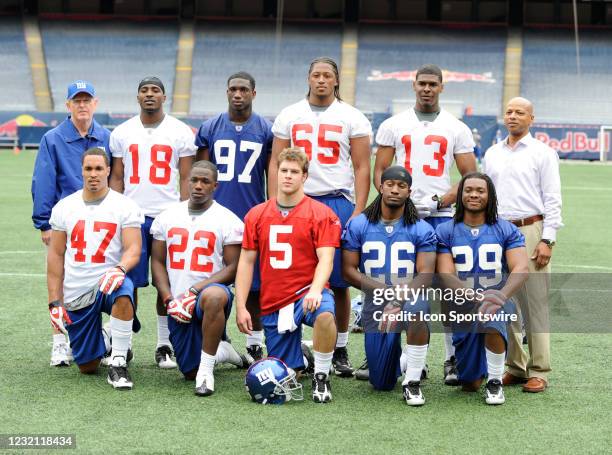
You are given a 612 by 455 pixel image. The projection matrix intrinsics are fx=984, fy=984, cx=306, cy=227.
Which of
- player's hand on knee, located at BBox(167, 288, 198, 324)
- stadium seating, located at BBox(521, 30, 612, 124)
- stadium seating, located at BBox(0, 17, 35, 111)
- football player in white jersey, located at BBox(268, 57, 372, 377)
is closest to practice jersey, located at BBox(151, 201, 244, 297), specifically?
player's hand on knee, located at BBox(167, 288, 198, 324)

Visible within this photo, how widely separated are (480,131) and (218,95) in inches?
495

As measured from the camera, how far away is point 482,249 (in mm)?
6223

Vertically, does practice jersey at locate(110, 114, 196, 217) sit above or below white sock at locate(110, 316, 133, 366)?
above

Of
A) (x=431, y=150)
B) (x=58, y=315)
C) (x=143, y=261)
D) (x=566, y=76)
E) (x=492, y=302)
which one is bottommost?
(x=58, y=315)

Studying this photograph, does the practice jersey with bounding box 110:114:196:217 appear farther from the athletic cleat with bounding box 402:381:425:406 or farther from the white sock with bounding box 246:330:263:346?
the athletic cleat with bounding box 402:381:425:406

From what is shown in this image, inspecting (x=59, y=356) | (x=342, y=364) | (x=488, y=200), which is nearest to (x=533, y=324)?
(x=488, y=200)

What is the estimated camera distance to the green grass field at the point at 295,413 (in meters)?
5.11

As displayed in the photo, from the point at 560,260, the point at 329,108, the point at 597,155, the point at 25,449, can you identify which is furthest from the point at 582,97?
the point at 25,449

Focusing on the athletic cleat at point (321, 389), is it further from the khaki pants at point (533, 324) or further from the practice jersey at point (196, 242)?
the khaki pants at point (533, 324)

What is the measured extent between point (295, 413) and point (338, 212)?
171 centimetres

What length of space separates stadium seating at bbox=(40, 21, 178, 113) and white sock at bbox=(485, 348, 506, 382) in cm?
3577

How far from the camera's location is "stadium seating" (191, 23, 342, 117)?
135ft

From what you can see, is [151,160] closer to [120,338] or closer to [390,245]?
[120,338]

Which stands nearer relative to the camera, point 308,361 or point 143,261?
point 308,361
